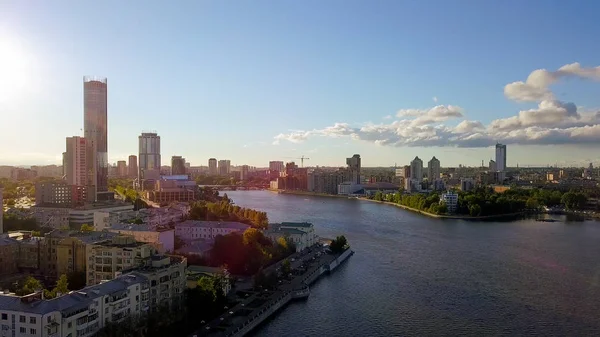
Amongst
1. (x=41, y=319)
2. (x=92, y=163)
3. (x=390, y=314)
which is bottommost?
(x=390, y=314)

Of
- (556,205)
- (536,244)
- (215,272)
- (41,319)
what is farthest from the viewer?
(556,205)

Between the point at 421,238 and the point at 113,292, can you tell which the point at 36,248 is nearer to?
the point at 113,292

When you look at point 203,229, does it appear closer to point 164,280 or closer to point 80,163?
point 164,280

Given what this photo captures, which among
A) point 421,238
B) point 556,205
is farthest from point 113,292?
point 556,205

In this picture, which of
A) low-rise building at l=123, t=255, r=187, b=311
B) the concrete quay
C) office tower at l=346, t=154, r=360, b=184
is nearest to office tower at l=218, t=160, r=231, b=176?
office tower at l=346, t=154, r=360, b=184

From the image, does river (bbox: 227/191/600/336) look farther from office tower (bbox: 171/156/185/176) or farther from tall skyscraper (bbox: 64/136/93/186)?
office tower (bbox: 171/156/185/176)

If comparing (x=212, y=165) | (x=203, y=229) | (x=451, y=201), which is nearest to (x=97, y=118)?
(x=203, y=229)

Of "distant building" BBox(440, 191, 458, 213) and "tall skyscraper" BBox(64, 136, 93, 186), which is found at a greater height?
"tall skyscraper" BBox(64, 136, 93, 186)

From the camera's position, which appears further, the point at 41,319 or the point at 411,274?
the point at 411,274
